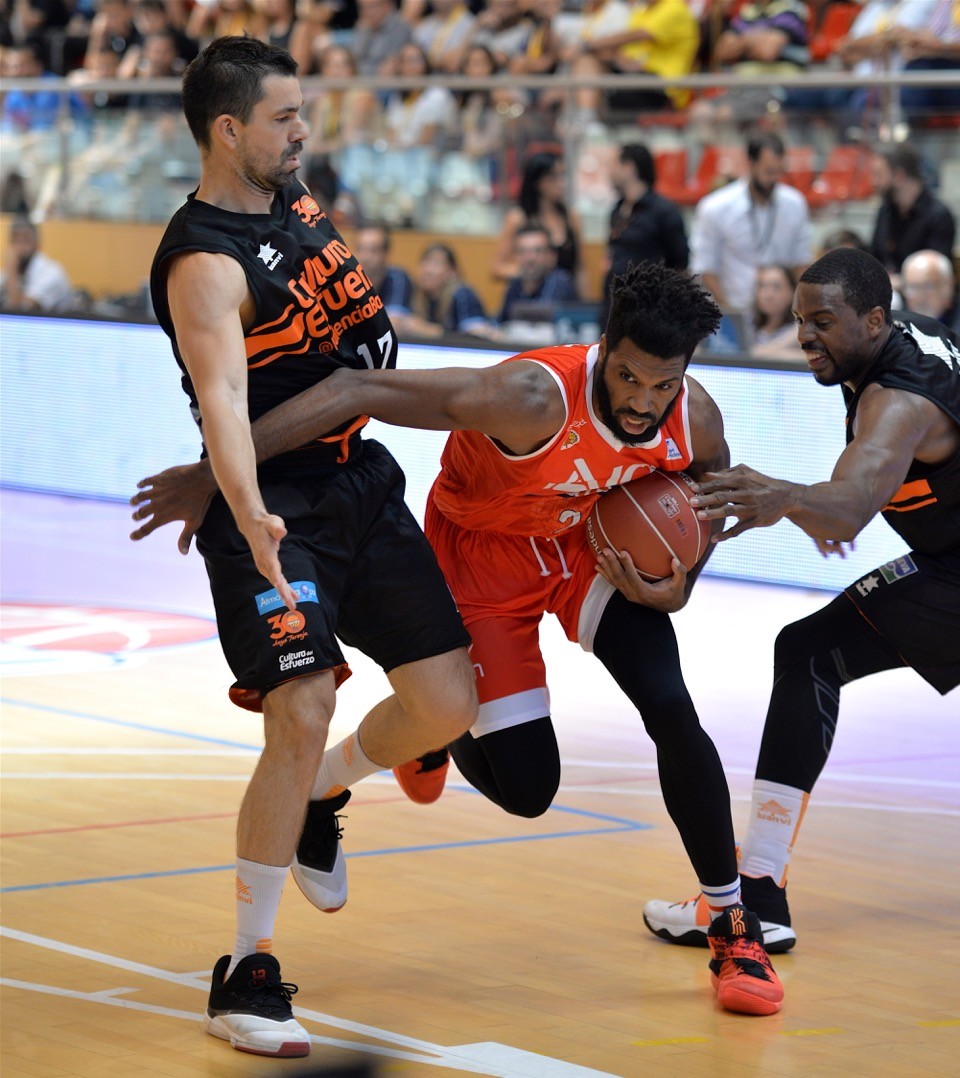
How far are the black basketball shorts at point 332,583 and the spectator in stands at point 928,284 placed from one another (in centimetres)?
537

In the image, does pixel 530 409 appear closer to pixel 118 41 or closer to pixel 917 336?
pixel 917 336

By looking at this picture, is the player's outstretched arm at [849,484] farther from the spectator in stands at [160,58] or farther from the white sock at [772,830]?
the spectator in stands at [160,58]

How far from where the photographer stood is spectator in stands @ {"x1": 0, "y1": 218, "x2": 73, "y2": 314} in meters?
13.8

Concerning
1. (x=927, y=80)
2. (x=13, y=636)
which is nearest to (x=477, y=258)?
(x=927, y=80)

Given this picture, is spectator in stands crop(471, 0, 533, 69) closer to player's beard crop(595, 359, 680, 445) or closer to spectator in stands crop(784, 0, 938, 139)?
spectator in stands crop(784, 0, 938, 139)

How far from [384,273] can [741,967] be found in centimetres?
814

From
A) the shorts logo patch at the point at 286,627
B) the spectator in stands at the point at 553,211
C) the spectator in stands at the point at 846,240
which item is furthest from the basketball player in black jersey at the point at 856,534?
the spectator in stands at the point at 553,211

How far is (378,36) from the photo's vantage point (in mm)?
14352

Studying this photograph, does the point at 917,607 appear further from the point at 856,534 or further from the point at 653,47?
the point at 653,47

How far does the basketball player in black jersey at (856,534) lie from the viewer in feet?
14.8

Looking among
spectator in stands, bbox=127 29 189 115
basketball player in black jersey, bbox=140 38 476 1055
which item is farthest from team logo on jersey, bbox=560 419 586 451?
spectator in stands, bbox=127 29 189 115

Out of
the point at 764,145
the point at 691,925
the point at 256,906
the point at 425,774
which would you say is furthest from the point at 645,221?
the point at 256,906

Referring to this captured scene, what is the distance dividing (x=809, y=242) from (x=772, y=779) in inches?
260

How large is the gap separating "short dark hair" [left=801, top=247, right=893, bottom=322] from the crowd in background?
15.7 ft
